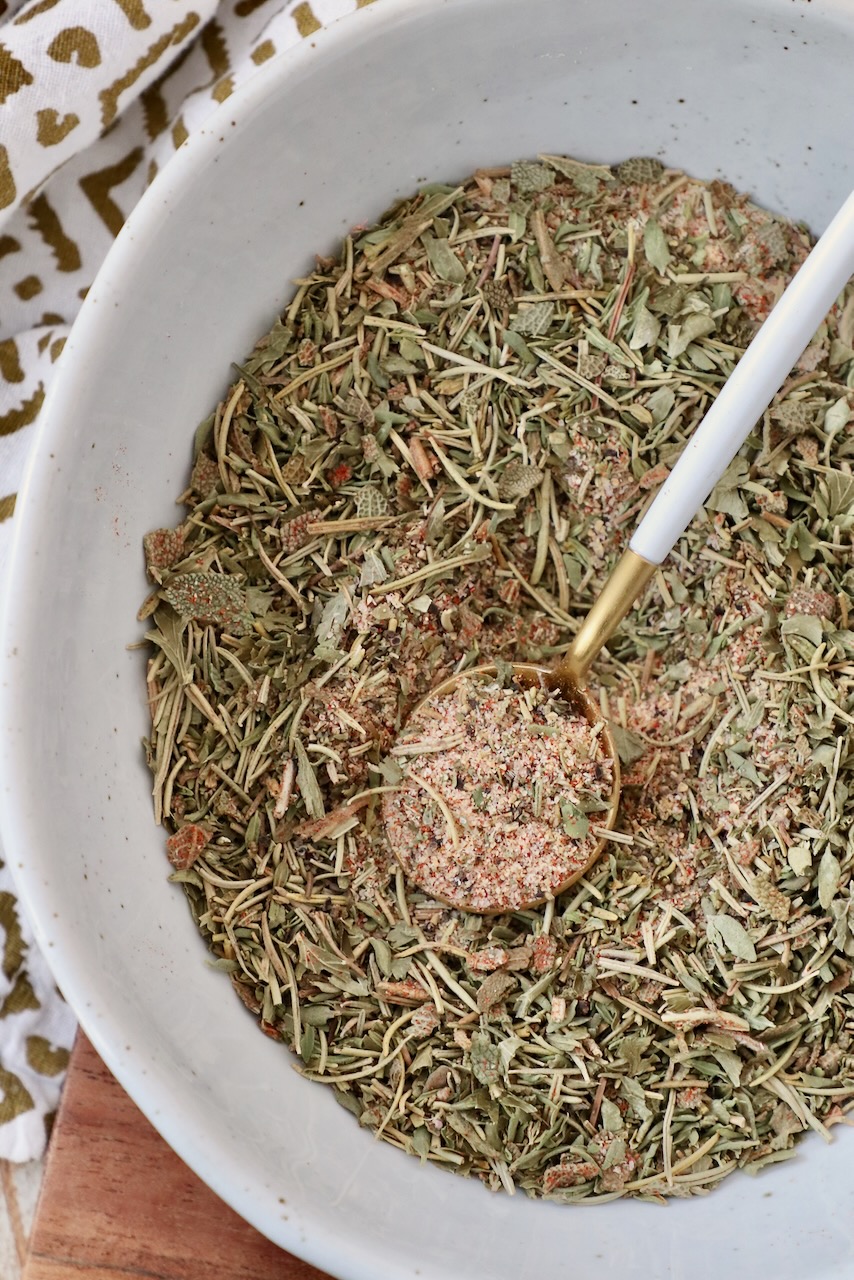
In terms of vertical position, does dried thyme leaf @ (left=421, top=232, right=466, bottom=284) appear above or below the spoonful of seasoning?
above

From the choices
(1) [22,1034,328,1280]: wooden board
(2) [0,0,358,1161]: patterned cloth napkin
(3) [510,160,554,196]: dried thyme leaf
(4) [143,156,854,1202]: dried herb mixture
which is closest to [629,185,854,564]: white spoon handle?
(4) [143,156,854,1202]: dried herb mixture

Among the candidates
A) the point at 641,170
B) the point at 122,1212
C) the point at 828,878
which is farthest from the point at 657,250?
the point at 122,1212

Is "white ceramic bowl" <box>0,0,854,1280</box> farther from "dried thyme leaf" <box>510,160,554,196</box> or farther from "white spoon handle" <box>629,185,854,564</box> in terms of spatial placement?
"white spoon handle" <box>629,185,854,564</box>

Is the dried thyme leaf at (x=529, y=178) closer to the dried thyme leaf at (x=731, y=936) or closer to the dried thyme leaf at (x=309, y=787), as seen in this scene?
the dried thyme leaf at (x=309, y=787)

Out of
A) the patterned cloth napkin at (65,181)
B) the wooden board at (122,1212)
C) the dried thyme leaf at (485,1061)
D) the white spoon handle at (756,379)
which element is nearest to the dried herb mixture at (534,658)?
the dried thyme leaf at (485,1061)

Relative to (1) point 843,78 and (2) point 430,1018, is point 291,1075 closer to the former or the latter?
(2) point 430,1018

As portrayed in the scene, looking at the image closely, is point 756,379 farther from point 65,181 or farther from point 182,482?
point 65,181
